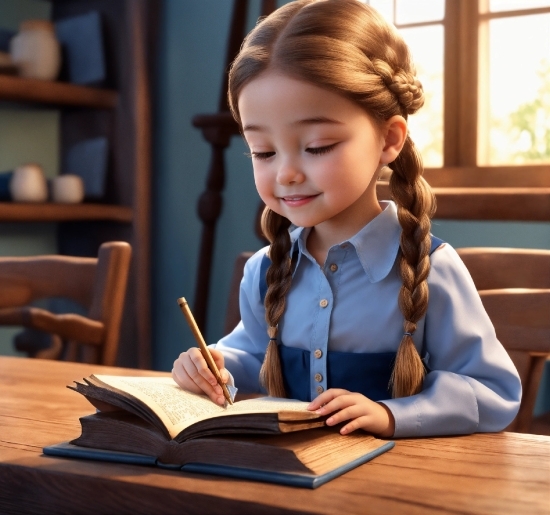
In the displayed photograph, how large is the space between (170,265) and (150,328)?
0.26 metres

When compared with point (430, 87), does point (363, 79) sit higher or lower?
lower

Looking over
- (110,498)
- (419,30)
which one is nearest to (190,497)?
(110,498)

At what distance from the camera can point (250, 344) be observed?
4.10ft

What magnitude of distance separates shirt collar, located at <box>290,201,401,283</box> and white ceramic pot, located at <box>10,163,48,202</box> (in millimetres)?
2144

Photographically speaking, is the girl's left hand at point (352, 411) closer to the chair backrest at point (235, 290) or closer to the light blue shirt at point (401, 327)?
the light blue shirt at point (401, 327)

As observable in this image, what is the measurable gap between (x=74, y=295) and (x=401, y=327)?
101 centimetres

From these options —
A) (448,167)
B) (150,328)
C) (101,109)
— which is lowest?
(150,328)

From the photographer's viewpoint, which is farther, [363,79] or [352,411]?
[363,79]

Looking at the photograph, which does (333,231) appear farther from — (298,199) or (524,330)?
(524,330)

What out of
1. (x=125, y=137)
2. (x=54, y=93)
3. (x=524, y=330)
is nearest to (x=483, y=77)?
(x=125, y=137)

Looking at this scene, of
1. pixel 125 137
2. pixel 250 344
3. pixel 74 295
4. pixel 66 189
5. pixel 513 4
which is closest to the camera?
pixel 250 344

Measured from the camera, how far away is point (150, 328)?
11.4 ft

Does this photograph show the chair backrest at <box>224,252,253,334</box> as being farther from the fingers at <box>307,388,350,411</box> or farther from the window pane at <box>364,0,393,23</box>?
the window pane at <box>364,0,393,23</box>

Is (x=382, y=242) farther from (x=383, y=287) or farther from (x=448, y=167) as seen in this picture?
(x=448, y=167)
